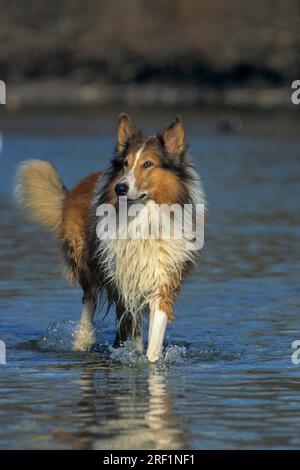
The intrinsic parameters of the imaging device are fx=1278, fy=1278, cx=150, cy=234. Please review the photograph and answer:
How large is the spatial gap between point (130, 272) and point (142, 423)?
2.36 meters

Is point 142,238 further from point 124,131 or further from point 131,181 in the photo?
point 124,131

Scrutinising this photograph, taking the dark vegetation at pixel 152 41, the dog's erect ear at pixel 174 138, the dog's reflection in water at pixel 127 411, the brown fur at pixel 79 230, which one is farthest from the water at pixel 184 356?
the dark vegetation at pixel 152 41

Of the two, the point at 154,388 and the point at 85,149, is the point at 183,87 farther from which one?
the point at 154,388

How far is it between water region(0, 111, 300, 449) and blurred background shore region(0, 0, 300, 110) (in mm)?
25283

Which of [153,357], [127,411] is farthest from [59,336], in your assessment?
[127,411]

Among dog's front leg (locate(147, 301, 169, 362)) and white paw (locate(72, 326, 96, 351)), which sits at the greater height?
white paw (locate(72, 326, 96, 351))

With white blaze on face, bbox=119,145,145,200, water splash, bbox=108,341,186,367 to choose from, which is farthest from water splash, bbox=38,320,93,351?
white blaze on face, bbox=119,145,145,200

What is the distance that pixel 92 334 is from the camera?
1073 cm

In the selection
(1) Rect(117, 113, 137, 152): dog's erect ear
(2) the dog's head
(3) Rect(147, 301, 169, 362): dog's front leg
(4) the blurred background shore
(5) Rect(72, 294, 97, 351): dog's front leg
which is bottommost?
(3) Rect(147, 301, 169, 362): dog's front leg

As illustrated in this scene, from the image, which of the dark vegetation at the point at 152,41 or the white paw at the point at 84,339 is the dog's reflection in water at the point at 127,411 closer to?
the white paw at the point at 84,339

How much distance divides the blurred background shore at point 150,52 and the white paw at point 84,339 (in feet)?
103

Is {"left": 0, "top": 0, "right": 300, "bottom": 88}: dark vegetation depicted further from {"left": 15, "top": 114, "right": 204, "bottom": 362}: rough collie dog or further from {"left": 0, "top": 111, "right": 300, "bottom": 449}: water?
{"left": 15, "top": 114, "right": 204, "bottom": 362}: rough collie dog

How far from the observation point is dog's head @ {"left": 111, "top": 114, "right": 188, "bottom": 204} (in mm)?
9383
